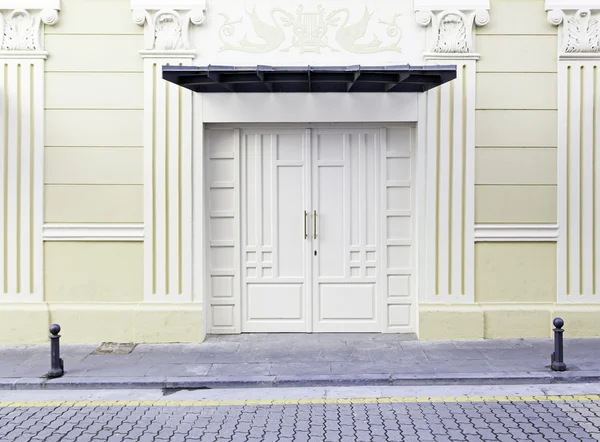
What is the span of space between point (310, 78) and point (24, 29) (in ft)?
13.4

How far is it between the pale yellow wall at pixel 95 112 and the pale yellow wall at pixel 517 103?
478 cm

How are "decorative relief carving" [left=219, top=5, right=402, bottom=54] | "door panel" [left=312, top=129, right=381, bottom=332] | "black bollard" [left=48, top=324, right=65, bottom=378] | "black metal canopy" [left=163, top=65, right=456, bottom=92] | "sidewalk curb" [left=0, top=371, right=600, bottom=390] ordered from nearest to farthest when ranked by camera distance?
"sidewalk curb" [left=0, top=371, right=600, bottom=390] → "black bollard" [left=48, top=324, right=65, bottom=378] → "black metal canopy" [left=163, top=65, right=456, bottom=92] → "decorative relief carving" [left=219, top=5, right=402, bottom=54] → "door panel" [left=312, top=129, right=381, bottom=332]

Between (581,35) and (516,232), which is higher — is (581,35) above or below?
above

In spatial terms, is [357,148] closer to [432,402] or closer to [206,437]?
[432,402]

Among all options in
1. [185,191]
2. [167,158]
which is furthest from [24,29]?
[185,191]

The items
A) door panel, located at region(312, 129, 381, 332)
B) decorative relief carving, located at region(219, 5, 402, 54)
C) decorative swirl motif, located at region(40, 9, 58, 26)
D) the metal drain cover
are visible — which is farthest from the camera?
door panel, located at region(312, 129, 381, 332)

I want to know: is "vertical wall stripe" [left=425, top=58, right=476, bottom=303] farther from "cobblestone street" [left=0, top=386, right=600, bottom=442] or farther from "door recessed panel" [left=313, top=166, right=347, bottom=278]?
"cobblestone street" [left=0, top=386, right=600, bottom=442]

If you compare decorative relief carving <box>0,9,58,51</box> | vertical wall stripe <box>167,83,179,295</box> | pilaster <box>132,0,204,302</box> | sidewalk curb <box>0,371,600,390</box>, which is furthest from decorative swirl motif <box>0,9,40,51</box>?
sidewalk curb <box>0,371,600,390</box>

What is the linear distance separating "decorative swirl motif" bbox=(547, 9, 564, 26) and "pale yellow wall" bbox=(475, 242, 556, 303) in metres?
3.04

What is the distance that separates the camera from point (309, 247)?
9133 millimetres

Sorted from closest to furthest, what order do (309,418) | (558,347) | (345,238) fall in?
(309,418), (558,347), (345,238)

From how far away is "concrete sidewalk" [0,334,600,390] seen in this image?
703 cm

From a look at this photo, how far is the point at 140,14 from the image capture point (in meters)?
8.70

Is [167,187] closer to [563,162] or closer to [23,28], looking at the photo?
[23,28]
